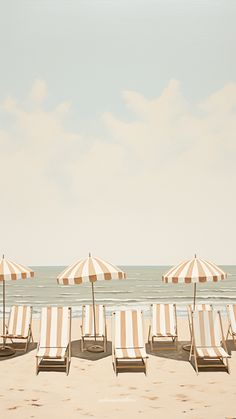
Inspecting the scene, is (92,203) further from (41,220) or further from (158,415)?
(158,415)

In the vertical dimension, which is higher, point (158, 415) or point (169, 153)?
point (169, 153)

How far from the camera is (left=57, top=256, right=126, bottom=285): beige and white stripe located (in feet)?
23.0

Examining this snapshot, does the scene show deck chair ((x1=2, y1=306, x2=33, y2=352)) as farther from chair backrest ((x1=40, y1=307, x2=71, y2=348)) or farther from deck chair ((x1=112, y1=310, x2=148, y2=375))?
deck chair ((x1=112, y1=310, x2=148, y2=375))

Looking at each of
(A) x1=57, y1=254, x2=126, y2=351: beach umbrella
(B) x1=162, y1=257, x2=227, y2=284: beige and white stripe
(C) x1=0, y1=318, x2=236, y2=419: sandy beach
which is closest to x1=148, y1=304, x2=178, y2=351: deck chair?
(C) x1=0, y1=318, x2=236, y2=419: sandy beach

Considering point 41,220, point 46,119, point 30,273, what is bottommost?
point 30,273

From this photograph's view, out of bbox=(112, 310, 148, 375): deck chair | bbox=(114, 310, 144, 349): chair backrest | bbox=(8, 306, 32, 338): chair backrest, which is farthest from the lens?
bbox=(8, 306, 32, 338): chair backrest

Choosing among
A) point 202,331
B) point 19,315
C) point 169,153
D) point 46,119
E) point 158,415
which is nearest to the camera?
point 158,415

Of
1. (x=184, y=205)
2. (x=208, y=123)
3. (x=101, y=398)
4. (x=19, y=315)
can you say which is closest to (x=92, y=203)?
(x=184, y=205)

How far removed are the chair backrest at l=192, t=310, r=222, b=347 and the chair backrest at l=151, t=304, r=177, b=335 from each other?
1.42 m

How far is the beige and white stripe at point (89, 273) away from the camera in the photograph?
7.00 m

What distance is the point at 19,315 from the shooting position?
8578 mm

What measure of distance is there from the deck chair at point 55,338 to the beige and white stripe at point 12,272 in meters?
0.76

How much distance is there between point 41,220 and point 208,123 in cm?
2199

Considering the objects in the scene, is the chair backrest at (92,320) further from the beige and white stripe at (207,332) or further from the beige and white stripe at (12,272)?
the beige and white stripe at (207,332)
